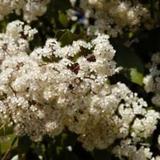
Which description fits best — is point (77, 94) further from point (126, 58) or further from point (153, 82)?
point (126, 58)

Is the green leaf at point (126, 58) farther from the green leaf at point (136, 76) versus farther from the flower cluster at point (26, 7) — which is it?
the flower cluster at point (26, 7)

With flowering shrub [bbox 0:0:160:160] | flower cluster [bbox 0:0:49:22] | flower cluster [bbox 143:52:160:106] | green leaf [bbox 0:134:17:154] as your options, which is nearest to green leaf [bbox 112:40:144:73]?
flowering shrub [bbox 0:0:160:160]

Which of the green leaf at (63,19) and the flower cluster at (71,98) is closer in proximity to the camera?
the flower cluster at (71,98)

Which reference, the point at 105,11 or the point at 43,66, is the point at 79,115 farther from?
the point at 105,11

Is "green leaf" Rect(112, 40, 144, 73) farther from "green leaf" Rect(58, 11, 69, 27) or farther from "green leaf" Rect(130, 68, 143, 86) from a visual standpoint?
"green leaf" Rect(58, 11, 69, 27)

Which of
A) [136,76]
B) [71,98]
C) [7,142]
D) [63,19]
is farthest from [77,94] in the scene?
[63,19]

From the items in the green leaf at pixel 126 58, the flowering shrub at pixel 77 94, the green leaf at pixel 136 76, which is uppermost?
the green leaf at pixel 126 58

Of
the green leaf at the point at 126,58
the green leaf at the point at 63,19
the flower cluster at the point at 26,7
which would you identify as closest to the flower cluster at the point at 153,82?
the green leaf at the point at 126,58
